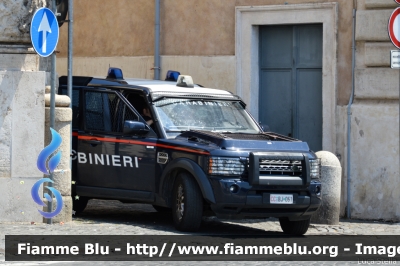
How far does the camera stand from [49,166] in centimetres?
1238

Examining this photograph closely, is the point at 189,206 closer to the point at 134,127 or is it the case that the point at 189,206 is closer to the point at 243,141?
the point at 243,141

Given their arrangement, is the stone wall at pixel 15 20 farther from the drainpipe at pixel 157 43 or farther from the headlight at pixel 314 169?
the drainpipe at pixel 157 43

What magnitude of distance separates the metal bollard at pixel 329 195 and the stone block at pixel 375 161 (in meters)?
1.46

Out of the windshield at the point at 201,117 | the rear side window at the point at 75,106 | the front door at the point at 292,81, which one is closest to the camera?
the windshield at the point at 201,117

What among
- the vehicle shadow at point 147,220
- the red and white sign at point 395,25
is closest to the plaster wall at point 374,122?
the red and white sign at point 395,25

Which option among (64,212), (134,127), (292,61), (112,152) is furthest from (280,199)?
(292,61)

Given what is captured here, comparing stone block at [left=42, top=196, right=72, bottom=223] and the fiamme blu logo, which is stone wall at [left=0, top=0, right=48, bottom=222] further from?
stone block at [left=42, top=196, right=72, bottom=223]

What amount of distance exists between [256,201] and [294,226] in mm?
1168

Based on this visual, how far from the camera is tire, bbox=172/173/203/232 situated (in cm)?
1175

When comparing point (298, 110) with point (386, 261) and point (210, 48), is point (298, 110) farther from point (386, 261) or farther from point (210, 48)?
point (386, 261)

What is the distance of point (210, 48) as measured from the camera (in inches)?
679

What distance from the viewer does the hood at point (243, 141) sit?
11.8m

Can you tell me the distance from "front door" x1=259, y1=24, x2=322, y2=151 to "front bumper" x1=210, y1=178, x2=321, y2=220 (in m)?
4.51

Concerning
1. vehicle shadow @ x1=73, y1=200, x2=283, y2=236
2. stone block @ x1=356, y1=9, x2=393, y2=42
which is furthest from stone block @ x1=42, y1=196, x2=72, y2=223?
stone block @ x1=356, y1=9, x2=393, y2=42
